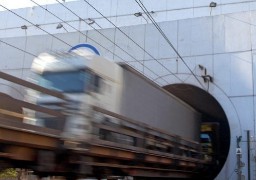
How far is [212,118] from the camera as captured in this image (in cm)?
2611

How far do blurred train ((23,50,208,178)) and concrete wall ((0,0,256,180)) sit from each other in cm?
517

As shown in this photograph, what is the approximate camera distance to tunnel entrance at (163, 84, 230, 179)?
22656 mm

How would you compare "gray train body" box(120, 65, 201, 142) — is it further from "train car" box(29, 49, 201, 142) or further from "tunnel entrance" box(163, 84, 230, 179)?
"tunnel entrance" box(163, 84, 230, 179)

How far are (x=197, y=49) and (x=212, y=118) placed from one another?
548 cm

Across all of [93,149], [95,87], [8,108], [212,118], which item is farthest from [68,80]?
[212,118]

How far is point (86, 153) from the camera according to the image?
888 centimetres

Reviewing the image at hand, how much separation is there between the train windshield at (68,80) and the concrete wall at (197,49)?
7698mm

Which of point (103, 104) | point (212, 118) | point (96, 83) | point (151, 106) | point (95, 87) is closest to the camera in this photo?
point (95, 87)

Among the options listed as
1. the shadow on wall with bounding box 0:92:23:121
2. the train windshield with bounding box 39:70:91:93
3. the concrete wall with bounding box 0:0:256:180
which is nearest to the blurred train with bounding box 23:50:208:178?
the train windshield with bounding box 39:70:91:93

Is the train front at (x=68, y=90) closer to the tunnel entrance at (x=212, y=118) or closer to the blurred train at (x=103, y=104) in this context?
the blurred train at (x=103, y=104)

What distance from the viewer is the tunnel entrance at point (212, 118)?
22.7m

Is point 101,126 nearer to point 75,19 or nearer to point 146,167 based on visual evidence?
point 146,167

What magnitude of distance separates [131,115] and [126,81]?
45.2 inches

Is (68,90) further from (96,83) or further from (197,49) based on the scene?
(197,49)
